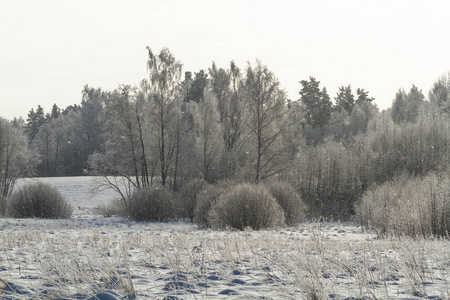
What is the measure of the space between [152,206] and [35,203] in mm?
6480

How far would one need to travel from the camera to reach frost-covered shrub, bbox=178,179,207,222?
2638 cm

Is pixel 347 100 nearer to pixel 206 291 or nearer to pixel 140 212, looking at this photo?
pixel 140 212

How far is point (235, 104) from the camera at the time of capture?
37.2 meters

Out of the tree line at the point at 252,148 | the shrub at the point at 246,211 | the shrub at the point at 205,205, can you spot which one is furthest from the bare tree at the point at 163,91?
the shrub at the point at 246,211

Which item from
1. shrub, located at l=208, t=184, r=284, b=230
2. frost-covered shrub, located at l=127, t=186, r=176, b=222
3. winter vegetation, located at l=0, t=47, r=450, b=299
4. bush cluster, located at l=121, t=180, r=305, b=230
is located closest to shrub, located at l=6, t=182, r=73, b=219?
winter vegetation, located at l=0, t=47, r=450, b=299

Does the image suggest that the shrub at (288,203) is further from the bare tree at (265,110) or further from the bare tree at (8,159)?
the bare tree at (8,159)

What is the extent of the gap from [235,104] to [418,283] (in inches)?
1279

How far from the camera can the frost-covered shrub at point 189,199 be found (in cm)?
2638

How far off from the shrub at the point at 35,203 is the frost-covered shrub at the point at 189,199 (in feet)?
22.6

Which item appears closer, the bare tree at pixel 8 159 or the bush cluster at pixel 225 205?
the bush cluster at pixel 225 205

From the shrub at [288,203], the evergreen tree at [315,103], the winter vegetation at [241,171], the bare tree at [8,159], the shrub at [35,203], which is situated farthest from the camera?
the evergreen tree at [315,103]

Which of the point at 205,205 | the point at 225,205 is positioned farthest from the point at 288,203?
the point at 225,205

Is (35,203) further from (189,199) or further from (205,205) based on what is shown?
(205,205)

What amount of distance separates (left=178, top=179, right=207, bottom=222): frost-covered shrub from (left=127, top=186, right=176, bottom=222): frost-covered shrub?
0.74 m
